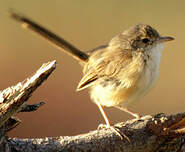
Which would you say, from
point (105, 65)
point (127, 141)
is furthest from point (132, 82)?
point (127, 141)

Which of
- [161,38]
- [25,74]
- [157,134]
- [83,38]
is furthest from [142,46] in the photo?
[83,38]

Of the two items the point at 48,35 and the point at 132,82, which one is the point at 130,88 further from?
the point at 48,35

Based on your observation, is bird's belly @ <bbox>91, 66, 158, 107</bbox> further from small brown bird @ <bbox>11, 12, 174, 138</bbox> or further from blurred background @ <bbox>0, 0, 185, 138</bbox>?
blurred background @ <bbox>0, 0, 185, 138</bbox>

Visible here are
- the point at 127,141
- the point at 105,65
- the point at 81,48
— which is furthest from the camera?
the point at 81,48

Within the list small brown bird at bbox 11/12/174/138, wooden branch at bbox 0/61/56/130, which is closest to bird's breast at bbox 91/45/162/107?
small brown bird at bbox 11/12/174/138

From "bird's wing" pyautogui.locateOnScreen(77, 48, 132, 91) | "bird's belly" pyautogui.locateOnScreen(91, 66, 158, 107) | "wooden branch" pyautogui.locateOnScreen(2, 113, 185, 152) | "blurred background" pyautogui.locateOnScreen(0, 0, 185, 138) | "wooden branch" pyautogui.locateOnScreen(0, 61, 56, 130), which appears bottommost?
"wooden branch" pyautogui.locateOnScreen(2, 113, 185, 152)
